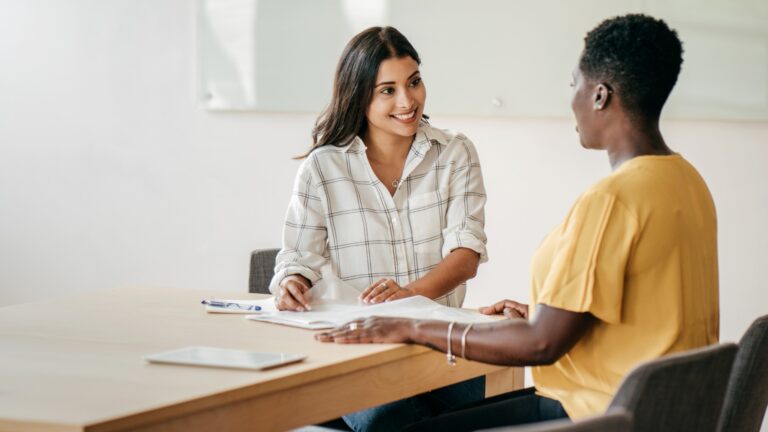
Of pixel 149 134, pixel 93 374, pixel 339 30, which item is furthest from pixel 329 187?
pixel 149 134

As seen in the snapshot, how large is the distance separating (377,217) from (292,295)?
44 centimetres

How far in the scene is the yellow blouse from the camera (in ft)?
5.69

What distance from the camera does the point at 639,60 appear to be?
1822 mm

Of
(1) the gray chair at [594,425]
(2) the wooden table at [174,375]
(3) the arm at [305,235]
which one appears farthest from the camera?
(3) the arm at [305,235]

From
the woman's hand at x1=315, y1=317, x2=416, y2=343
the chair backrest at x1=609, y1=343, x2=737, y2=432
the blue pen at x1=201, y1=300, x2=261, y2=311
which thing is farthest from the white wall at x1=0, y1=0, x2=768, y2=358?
the chair backrest at x1=609, y1=343, x2=737, y2=432

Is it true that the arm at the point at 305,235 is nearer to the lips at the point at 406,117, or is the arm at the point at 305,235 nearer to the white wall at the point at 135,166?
the lips at the point at 406,117

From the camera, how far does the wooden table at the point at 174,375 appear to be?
1610 millimetres

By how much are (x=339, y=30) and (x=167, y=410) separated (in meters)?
2.79

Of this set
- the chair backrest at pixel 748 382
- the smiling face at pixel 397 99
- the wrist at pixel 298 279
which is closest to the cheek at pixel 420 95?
the smiling face at pixel 397 99

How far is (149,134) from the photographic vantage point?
457 centimetres

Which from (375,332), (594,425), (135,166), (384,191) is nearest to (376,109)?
(384,191)

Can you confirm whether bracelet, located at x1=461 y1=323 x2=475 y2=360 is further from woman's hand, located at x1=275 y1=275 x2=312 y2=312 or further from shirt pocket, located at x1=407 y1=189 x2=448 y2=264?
shirt pocket, located at x1=407 y1=189 x2=448 y2=264

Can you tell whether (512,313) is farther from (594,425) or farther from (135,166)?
(135,166)

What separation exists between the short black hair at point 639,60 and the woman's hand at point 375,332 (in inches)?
24.2
